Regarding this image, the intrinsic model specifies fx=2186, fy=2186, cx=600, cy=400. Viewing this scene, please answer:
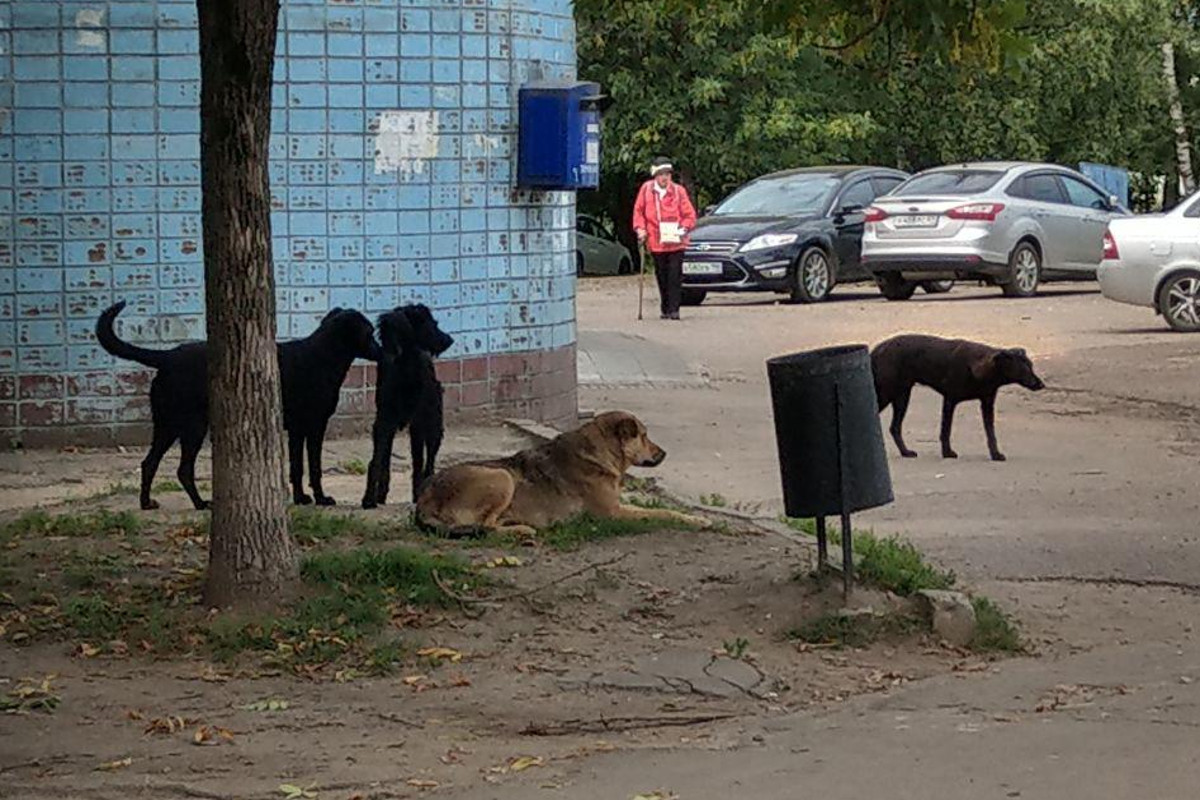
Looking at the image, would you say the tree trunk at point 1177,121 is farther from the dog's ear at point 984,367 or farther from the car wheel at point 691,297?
the dog's ear at point 984,367

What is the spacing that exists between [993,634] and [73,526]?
13.5 ft

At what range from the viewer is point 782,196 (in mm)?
28625

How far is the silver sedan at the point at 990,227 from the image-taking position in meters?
26.4

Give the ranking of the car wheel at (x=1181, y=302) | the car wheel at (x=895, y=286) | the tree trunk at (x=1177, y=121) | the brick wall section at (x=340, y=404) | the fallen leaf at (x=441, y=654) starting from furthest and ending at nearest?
the tree trunk at (x=1177, y=121), the car wheel at (x=895, y=286), the car wheel at (x=1181, y=302), the brick wall section at (x=340, y=404), the fallen leaf at (x=441, y=654)

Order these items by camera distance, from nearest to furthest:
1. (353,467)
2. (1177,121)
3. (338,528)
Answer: (338,528) → (353,467) → (1177,121)

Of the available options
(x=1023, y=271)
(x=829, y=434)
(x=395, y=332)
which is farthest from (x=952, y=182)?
(x=829, y=434)

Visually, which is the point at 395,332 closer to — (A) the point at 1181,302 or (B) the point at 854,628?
(B) the point at 854,628

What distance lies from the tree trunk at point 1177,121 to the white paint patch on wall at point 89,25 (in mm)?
33452

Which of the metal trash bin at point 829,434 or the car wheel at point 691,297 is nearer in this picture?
the metal trash bin at point 829,434

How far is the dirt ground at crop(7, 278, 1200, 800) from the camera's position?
6508mm

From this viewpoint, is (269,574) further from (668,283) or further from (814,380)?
(668,283)

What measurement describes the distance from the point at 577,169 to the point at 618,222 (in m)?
29.1

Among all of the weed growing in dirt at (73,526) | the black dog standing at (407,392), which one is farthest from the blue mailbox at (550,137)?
the weed growing in dirt at (73,526)

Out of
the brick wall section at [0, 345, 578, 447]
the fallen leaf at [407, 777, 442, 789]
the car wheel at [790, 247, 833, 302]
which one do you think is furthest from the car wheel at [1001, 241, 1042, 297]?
the fallen leaf at [407, 777, 442, 789]
